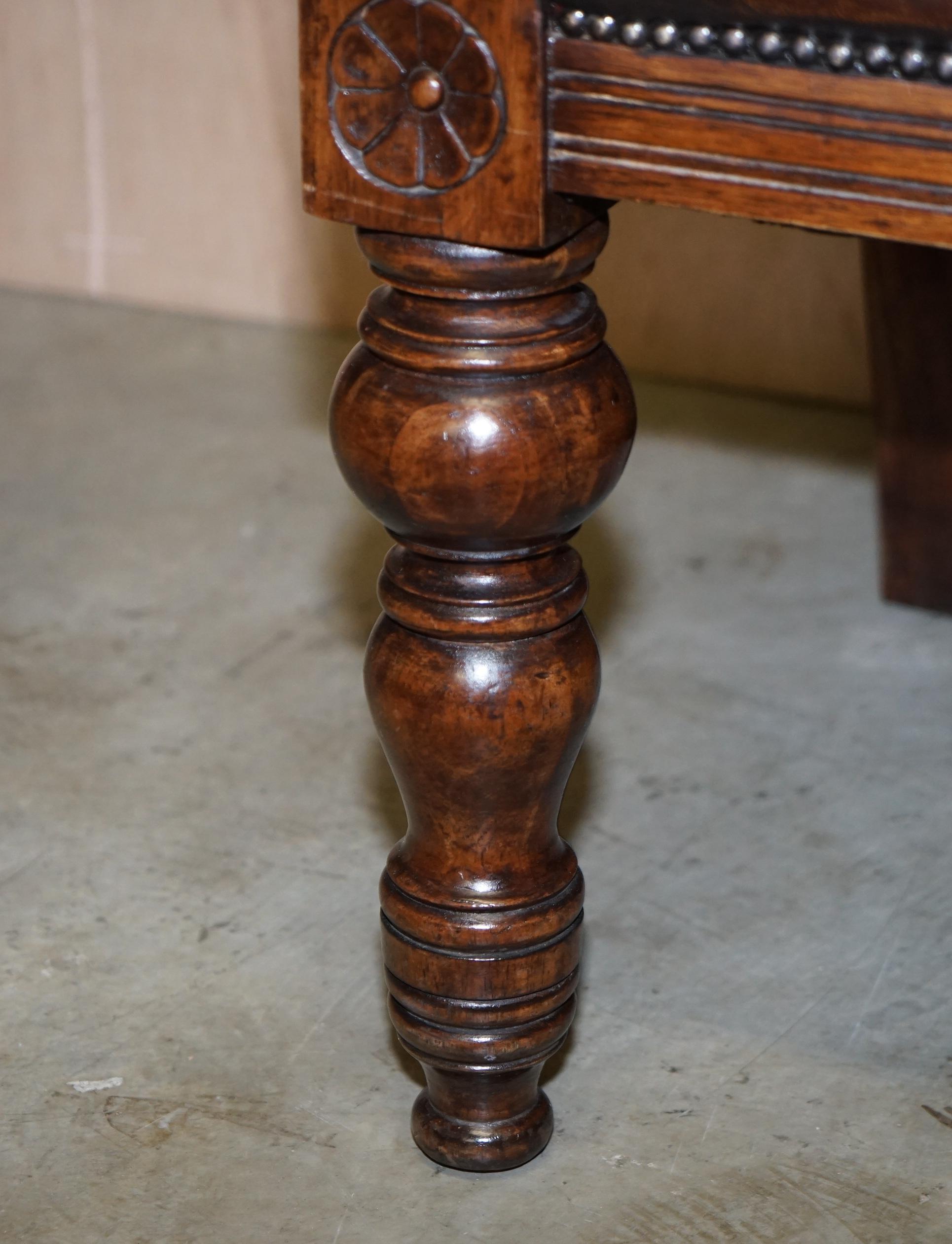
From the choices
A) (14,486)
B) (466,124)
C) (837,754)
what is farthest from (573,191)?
(14,486)

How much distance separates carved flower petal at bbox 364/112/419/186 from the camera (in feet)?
2.73

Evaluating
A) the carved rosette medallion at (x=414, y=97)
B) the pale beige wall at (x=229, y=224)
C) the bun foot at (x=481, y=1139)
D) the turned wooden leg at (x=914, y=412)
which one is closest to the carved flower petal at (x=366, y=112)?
the carved rosette medallion at (x=414, y=97)

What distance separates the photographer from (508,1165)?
43.4 inches

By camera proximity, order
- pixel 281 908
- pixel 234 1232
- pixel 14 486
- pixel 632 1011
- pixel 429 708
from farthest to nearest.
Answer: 1. pixel 14 486
2. pixel 281 908
3. pixel 632 1011
4. pixel 234 1232
5. pixel 429 708

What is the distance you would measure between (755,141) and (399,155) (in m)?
0.18

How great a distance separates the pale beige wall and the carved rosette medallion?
177cm

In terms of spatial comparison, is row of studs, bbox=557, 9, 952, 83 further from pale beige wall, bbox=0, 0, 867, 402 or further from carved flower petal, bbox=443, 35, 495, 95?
pale beige wall, bbox=0, 0, 867, 402

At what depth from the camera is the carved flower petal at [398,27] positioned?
2.66 feet

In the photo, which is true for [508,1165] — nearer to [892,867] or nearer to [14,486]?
[892,867]

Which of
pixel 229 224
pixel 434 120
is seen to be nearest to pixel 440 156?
pixel 434 120

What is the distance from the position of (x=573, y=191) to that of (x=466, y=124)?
6 cm

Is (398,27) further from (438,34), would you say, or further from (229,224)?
(229,224)

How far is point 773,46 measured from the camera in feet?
2.43

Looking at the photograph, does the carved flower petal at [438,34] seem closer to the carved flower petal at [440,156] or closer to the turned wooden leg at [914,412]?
the carved flower petal at [440,156]
